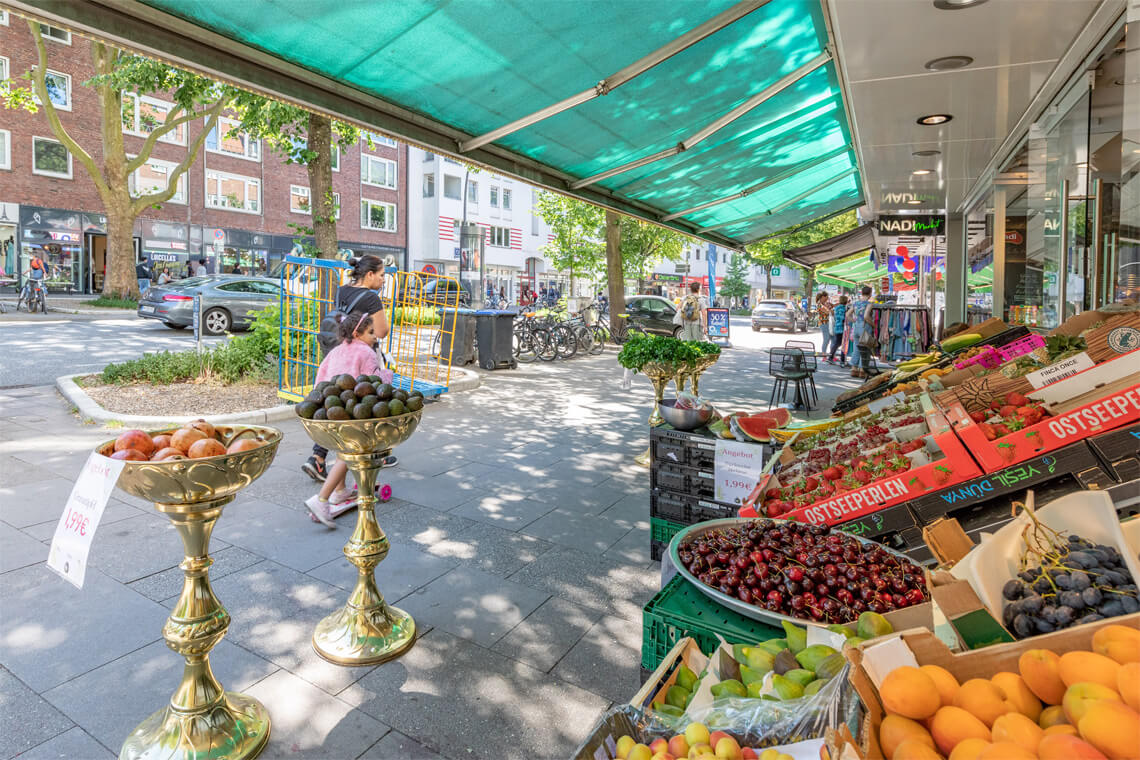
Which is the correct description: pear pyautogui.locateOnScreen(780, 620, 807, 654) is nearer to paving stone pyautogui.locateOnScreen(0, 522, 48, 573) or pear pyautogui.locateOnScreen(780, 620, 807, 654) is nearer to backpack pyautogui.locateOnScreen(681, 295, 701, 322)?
paving stone pyautogui.locateOnScreen(0, 522, 48, 573)

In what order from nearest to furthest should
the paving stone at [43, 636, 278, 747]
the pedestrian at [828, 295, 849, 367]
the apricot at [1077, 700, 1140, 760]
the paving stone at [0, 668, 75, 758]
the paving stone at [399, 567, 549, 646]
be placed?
the apricot at [1077, 700, 1140, 760] → the paving stone at [0, 668, 75, 758] → the paving stone at [43, 636, 278, 747] → the paving stone at [399, 567, 549, 646] → the pedestrian at [828, 295, 849, 367]

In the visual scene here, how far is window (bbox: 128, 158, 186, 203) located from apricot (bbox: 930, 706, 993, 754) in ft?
108

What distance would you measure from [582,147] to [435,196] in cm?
3477

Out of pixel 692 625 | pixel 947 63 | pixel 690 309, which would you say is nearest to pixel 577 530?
pixel 692 625

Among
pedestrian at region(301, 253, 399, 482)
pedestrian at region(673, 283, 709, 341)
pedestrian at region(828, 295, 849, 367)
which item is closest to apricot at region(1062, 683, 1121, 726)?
pedestrian at region(301, 253, 399, 482)

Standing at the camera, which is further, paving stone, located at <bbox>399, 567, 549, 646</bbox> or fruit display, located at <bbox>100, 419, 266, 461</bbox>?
paving stone, located at <bbox>399, 567, 549, 646</bbox>

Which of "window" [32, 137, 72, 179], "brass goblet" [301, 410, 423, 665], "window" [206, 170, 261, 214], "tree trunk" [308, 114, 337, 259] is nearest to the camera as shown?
"brass goblet" [301, 410, 423, 665]

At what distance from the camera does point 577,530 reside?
4555 millimetres

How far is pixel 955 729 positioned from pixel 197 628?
7.76ft

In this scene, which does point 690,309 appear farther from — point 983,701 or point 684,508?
point 983,701

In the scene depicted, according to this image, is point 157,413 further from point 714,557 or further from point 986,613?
point 986,613

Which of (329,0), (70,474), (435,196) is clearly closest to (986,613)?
(329,0)

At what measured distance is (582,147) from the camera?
6211 millimetres

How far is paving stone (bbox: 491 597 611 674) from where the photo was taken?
9.69ft
